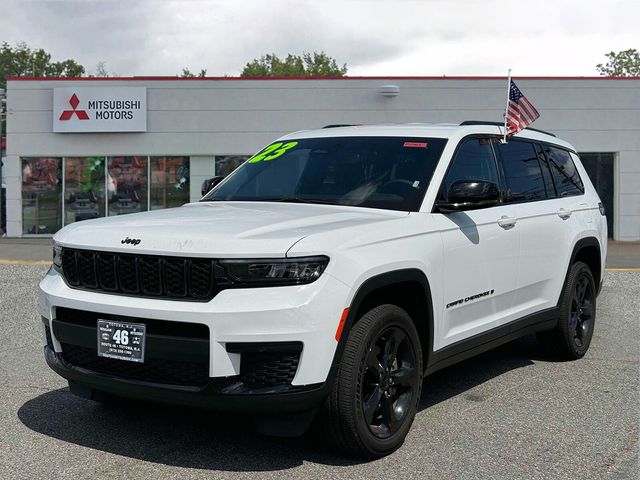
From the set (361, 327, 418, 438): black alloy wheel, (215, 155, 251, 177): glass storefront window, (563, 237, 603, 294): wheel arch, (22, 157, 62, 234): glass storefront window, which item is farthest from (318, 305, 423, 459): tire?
(22, 157, 62, 234): glass storefront window

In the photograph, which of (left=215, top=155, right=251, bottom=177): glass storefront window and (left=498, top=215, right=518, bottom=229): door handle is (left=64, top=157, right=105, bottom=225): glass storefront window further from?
(left=498, top=215, right=518, bottom=229): door handle

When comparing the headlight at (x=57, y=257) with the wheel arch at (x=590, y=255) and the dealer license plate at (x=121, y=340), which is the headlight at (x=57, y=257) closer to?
the dealer license plate at (x=121, y=340)

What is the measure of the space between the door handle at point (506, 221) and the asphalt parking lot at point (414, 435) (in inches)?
48.2

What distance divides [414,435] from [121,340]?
185 centimetres

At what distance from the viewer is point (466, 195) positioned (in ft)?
15.6

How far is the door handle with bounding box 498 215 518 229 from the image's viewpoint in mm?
5383

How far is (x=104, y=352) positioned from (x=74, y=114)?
18.6 m

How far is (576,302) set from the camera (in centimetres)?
675

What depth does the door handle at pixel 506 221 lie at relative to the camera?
17.7 feet

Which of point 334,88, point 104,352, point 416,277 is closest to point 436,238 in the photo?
point 416,277

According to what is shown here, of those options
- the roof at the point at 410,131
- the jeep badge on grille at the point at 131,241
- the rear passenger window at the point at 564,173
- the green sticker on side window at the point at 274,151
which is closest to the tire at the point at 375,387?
the jeep badge on grille at the point at 131,241

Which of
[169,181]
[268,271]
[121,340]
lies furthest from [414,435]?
[169,181]

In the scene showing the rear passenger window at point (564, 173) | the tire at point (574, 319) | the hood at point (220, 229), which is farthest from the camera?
the rear passenger window at point (564, 173)

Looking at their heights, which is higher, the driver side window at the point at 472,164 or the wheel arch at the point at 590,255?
the driver side window at the point at 472,164
